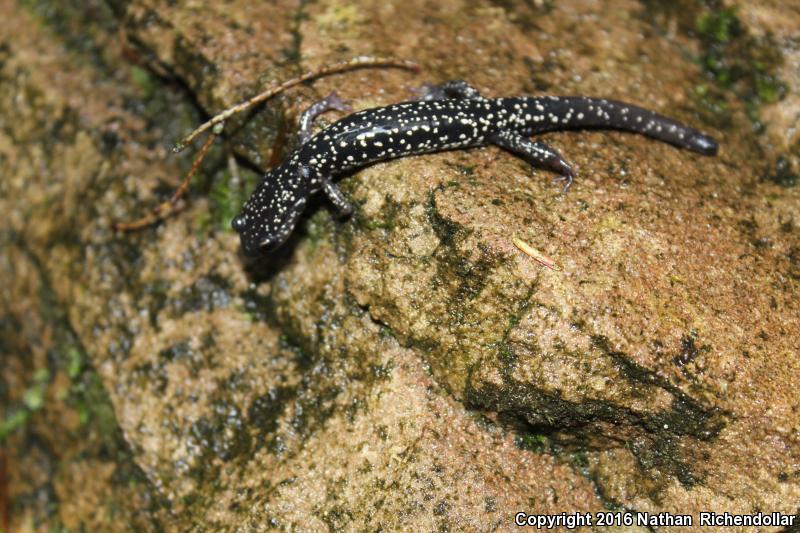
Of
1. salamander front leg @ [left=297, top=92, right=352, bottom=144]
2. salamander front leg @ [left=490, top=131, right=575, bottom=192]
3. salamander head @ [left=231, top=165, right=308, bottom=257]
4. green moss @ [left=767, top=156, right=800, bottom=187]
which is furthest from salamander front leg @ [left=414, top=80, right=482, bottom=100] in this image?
green moss @ [left=767, top=156, right=800, bottom=187]

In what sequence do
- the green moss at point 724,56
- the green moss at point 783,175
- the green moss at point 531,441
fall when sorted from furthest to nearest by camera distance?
the green moss at point 724,56 → the green moss at point 783,175 → the green moss at point 531,441

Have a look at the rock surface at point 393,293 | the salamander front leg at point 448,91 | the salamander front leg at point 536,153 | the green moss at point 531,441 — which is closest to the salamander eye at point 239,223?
the rock surface at point 393,293

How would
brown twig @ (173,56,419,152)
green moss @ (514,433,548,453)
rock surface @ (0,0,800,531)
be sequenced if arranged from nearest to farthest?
1. rock surface @ (0,0,800,531)
2. green moss @ (514,433,548,453)
3. brown twig @ (173,56,419,152)

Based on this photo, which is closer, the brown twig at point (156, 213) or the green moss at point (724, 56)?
the brown twig at point (156, 213)

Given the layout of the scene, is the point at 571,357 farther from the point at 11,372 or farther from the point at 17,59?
the point at 17,59

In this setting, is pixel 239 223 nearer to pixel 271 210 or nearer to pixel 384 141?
pixel 271 210

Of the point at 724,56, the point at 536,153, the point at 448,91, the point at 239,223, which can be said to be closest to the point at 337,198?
the point at 239,223

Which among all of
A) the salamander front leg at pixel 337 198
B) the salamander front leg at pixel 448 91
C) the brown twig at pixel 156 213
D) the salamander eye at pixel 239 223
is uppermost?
the salamander front leg at pixel 448 91

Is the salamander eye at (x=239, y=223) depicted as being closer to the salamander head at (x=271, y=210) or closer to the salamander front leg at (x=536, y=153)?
the salamander head at (x=271, y=210)

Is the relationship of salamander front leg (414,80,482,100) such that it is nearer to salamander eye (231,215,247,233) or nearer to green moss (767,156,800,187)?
salamander eye (231,215,247,233)
